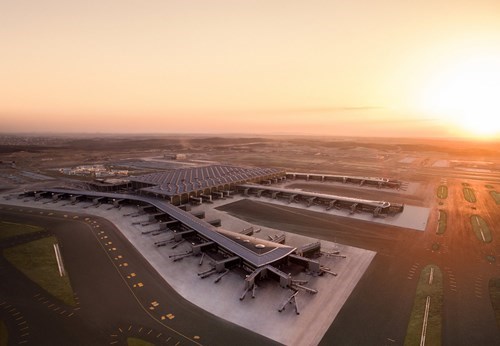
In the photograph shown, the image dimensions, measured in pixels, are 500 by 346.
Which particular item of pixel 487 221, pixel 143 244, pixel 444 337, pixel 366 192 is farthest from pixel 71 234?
pixel 487 221

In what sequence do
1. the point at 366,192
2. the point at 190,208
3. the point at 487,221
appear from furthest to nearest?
the point at 366,192 → the point at 190,208 → the point at 487,221

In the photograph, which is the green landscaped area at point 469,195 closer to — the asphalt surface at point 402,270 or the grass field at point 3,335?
the asphalt surface at point 402,270

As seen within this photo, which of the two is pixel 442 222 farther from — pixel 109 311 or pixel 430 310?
pixel 109 311

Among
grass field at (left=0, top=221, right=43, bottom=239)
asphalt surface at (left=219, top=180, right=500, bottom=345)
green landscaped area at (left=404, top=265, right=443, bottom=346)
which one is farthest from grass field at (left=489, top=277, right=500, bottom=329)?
grass field at (left=0, top=221, right=43, bottom=239)

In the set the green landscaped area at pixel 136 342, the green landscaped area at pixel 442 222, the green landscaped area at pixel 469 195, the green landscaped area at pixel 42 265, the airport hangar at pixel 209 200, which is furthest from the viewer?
the green landscaped area at pixel 469 195

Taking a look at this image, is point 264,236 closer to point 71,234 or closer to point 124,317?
point 124,317

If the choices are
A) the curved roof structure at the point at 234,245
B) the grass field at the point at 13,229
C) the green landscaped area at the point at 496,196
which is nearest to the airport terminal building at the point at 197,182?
the curved roof structure at the point at 234,245

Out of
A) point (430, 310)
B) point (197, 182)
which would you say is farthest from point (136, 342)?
point (197, 182)
